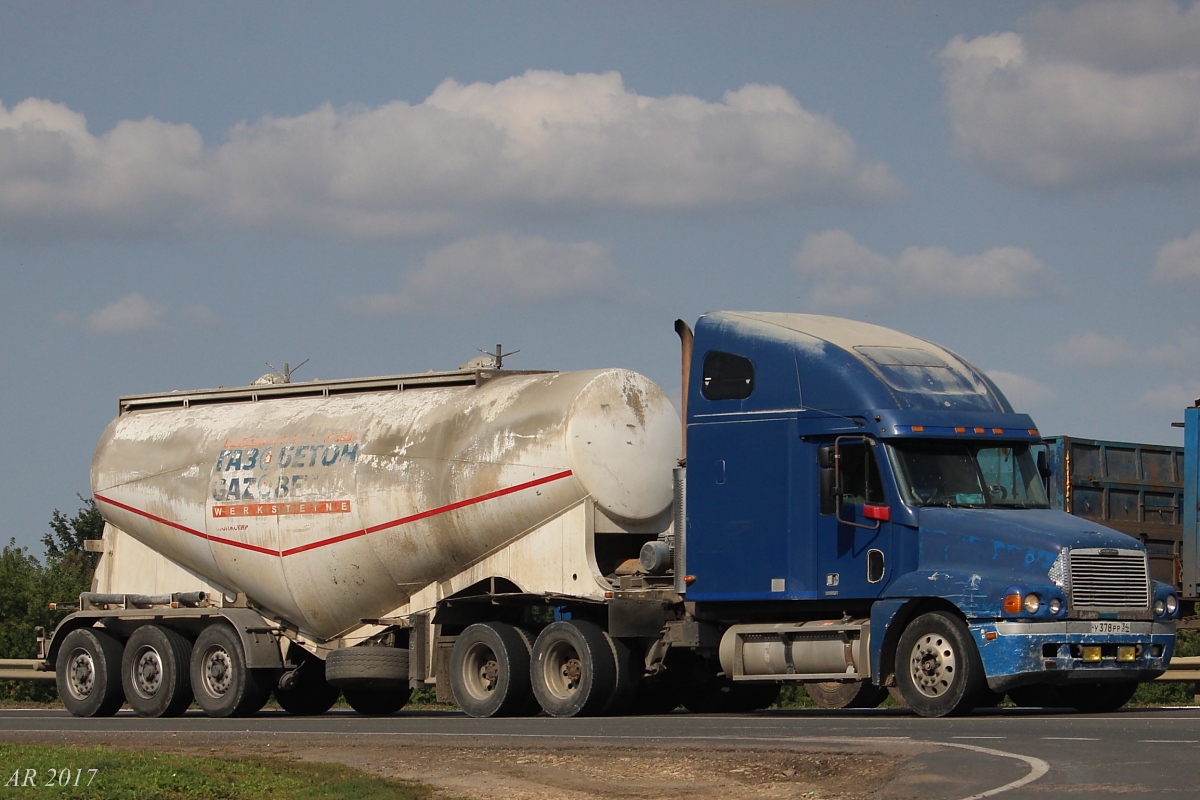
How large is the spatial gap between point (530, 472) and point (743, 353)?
3.22 m

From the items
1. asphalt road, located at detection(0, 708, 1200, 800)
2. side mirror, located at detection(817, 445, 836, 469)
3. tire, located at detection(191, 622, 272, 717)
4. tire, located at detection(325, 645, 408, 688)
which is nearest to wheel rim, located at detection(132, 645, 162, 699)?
tire, located at detection(191, 622, 272, 717)

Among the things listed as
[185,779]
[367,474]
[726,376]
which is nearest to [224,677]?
[367,474]

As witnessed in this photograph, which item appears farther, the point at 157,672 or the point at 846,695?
the point at 157,672

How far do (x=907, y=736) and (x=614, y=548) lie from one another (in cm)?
746

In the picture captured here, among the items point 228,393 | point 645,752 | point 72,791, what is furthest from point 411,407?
point 72,791

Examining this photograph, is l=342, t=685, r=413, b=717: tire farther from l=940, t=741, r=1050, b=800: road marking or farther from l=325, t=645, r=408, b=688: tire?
l=940, t=741, r=1050, b=800: road marking

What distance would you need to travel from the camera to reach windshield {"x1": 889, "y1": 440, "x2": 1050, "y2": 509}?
63.6ft

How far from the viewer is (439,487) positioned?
908 inches

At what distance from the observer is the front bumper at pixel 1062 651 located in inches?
709

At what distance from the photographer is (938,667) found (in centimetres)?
1859

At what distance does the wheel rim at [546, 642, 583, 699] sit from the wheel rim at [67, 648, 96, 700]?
24.9ft

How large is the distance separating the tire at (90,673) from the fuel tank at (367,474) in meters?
1.53

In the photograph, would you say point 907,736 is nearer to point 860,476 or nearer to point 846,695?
point 860,476

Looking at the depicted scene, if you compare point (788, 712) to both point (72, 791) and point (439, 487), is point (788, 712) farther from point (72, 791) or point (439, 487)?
point (72, 791)
